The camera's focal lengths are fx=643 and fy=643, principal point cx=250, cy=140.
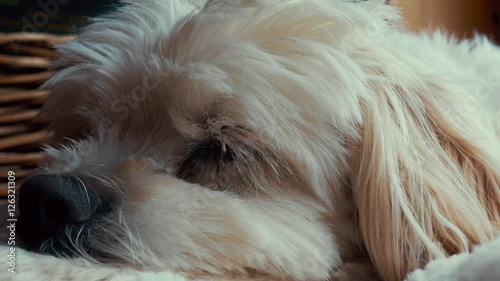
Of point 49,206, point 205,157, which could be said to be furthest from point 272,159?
point 49,206

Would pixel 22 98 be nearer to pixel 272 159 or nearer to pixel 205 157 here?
pixel 205 157

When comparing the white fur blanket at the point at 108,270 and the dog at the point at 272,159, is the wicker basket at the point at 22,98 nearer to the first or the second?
the dog at the point at 272,159

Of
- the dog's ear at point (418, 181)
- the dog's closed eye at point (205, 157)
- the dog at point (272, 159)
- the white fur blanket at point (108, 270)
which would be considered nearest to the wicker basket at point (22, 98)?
the dog at point (272, 159)

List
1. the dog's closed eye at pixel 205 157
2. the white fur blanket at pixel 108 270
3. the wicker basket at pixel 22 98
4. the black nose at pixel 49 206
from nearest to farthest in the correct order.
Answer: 1. the white fur blanket at pixel 108 270
2. the black nose at pixel 49 206
3. the dog's closed eye at pixel 205 157
4. the wicker basket at pixel 22 98

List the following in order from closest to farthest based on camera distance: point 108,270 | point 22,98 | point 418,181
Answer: point 108,270 → point 418,181 → point 22,98

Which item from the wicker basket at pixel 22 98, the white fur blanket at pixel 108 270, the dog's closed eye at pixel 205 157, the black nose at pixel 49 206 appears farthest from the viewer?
the wicker basket at pixel 22 98

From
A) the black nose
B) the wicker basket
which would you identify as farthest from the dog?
the wicker basket

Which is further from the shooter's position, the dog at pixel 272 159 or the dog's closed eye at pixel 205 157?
the dog's closed eye at pixel 205 157

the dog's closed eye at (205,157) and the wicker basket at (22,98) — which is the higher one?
the dog's closed eye at (205,157)
